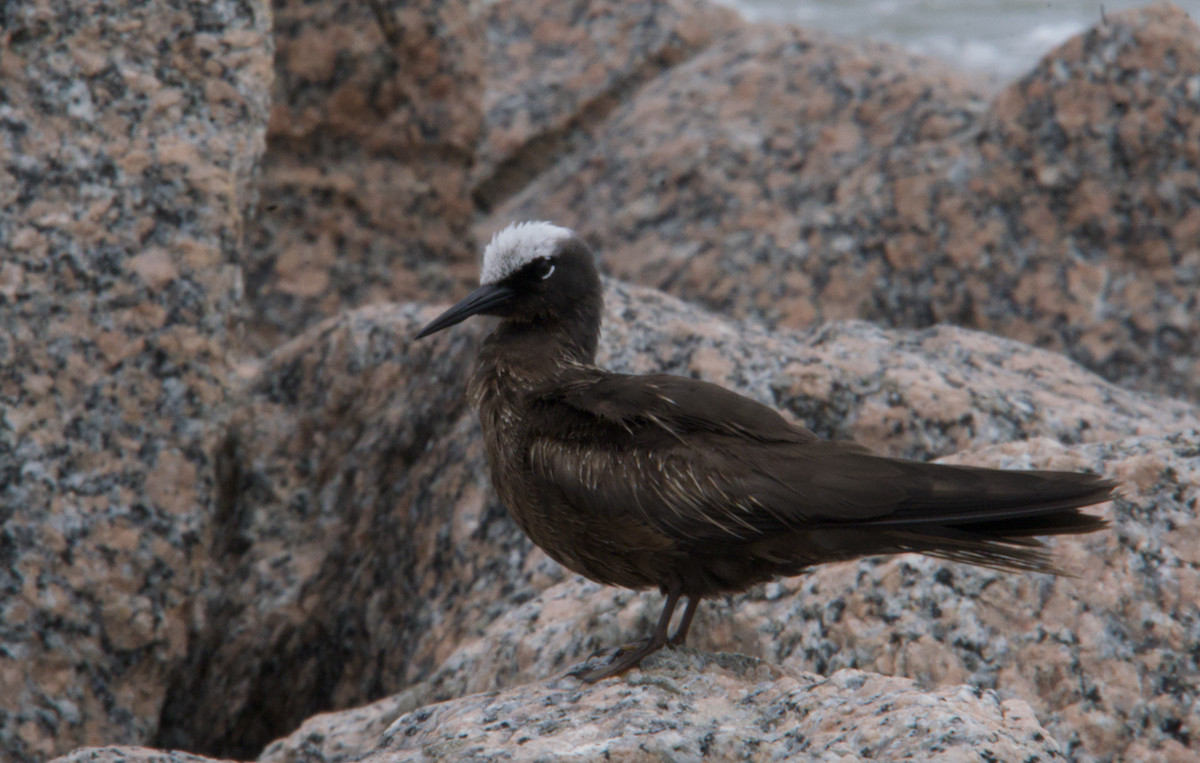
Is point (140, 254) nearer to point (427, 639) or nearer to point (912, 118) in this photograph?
point (427, 639)

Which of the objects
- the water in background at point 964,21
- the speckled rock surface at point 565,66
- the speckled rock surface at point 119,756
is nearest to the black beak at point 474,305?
the speckled rock surface at point 119,756

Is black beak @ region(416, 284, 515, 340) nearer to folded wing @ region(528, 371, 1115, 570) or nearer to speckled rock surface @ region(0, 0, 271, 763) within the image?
folded wing @ region(528, 371, 1115, 570)

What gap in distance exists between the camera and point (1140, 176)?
24.5 ft

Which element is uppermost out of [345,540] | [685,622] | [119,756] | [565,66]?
[565,66]

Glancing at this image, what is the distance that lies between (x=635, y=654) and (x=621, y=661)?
7 cm

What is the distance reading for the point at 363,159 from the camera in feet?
29.1

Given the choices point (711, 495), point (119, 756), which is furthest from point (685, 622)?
point (119, 756)

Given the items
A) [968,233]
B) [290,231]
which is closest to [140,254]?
[290,231]

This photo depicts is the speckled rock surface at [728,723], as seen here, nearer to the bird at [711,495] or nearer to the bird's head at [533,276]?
the bird at [711,495]

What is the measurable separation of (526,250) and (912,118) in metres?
4.30

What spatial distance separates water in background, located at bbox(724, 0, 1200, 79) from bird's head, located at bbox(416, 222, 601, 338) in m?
17.2

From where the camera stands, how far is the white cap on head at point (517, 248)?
5.20m

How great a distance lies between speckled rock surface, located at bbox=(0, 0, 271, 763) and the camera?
5.35 metres

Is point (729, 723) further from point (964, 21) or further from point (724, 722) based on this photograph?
point (964, 21)
